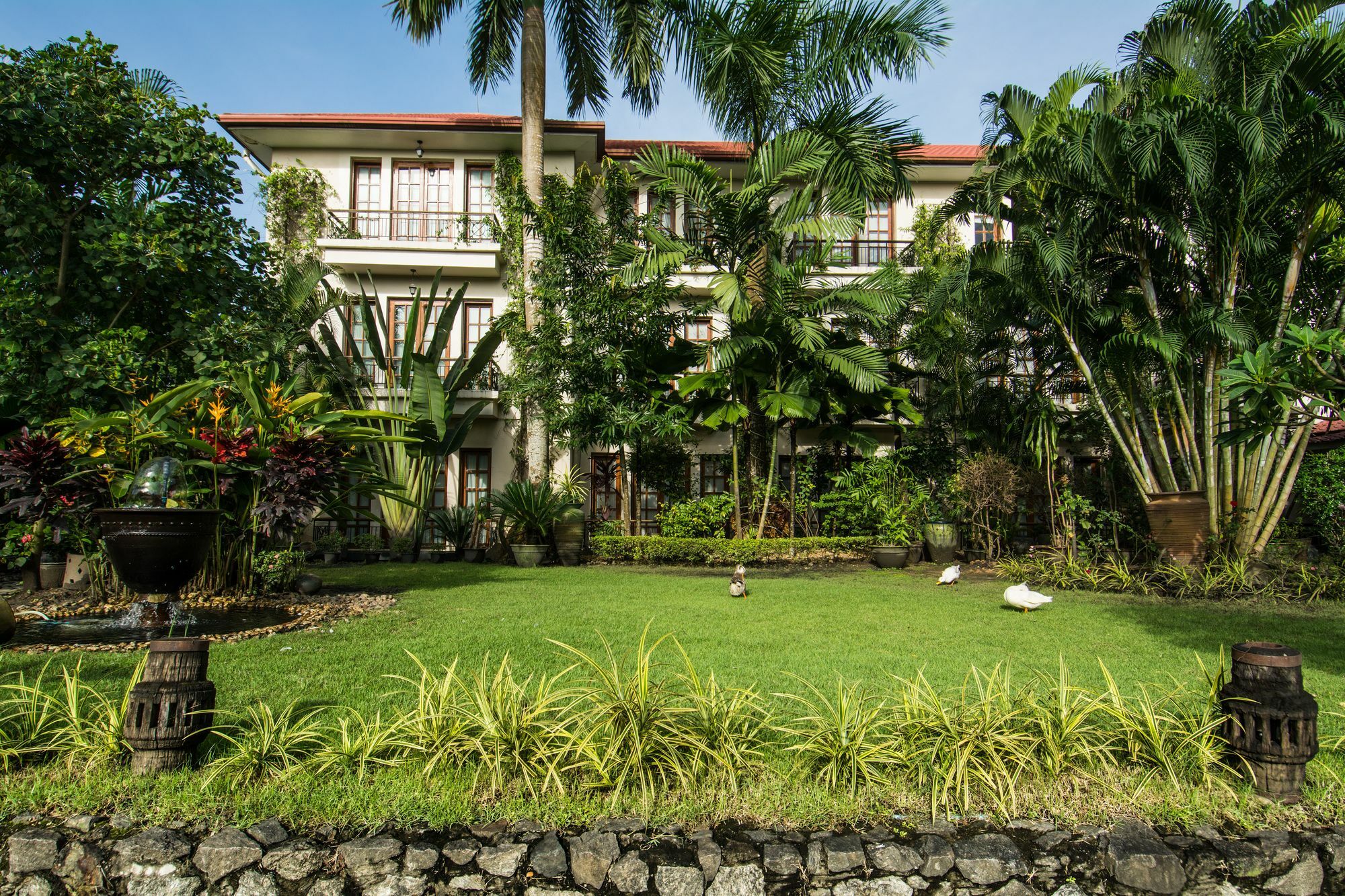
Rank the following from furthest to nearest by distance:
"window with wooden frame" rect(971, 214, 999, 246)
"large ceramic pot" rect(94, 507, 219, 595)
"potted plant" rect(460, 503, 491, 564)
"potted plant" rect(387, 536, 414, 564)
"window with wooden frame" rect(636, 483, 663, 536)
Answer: "window with wooden frame" rect(971, 214, 999, 246)
"window with wooden frame" rect(636, 483, 663, 536)
"potted plant" rect(460, 503, 491, 564)
"potted plant" rect(387, 536, 414, 564)
"large ceramic pot" rect(94, 507, 219, 595)

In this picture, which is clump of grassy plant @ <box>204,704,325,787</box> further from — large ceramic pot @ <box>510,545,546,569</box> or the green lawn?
large ceramic pot @ <box>510,545,546,569</box>

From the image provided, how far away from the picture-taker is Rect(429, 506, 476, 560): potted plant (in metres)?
14.2

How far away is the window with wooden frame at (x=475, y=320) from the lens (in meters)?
16.8

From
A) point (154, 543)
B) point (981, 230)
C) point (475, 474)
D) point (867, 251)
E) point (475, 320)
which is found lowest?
point (154, 543)

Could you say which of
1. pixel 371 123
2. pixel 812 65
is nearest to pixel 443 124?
pixel 371 123

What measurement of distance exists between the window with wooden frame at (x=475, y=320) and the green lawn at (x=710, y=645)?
24.3 feet

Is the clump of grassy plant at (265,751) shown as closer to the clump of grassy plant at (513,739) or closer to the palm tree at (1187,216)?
the clump of grassy plant at (513,739)

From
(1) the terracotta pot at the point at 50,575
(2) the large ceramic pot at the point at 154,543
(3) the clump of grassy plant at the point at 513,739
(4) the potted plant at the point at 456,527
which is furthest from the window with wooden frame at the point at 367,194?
(3) the clump of grassy plant at the point at 513,739

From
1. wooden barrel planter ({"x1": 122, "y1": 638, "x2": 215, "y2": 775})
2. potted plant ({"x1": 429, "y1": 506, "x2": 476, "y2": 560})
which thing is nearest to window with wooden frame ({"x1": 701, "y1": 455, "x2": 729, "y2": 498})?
potted plant ({"x1": 429, "y1": 506, "x2": 476, "y2": 560})

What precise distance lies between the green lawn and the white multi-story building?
6.21 metres

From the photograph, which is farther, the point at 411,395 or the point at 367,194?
the point at 367,194

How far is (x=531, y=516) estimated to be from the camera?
12969 millimetres

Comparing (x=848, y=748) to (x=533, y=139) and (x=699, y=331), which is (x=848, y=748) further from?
(x=699, y=331)

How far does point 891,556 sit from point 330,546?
9476mm
